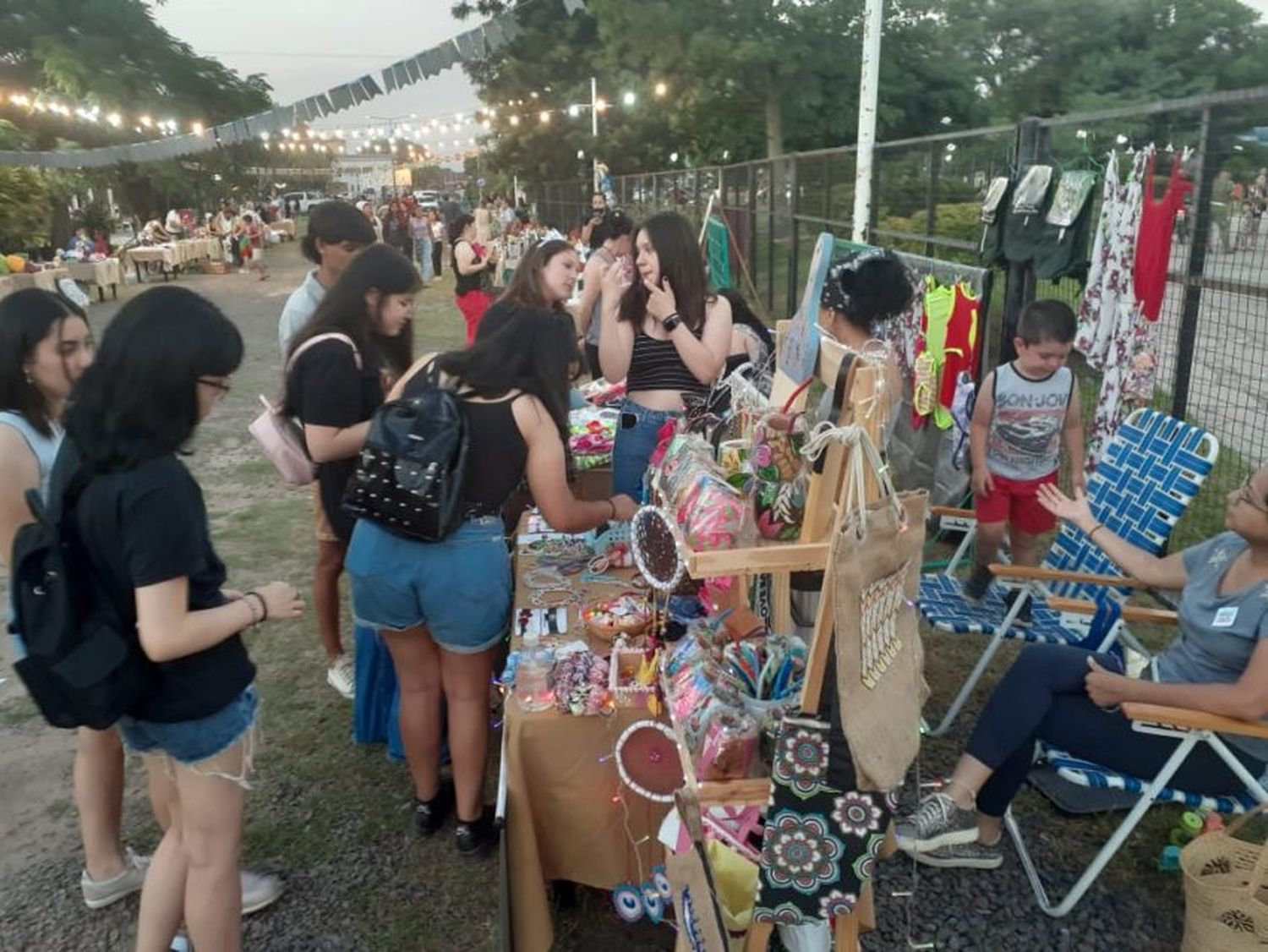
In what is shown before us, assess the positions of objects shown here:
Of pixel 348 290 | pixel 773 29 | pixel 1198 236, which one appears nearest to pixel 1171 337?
pixel 1198 236

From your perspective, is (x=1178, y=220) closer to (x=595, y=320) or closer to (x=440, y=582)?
(x=595, y=320)

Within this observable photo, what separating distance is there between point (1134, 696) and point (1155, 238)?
2.36m

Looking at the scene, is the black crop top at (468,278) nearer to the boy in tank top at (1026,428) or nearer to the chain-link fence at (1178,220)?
the chain-link fence at (1178,220)

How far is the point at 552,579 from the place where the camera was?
117 inches

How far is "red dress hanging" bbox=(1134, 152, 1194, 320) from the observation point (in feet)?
12.2

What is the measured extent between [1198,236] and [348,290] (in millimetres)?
3326

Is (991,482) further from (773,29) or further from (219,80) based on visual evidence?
(219,80)

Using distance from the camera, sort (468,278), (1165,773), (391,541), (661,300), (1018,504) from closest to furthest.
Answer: (1165,773), (391,541), (661,300), (1018,504), (468,278)

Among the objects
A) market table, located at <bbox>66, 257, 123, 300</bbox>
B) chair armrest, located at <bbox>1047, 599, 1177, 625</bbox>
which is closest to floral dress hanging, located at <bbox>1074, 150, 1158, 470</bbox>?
chair armrest, located at <bbox>1047, 599, 1177, 625</bbox>

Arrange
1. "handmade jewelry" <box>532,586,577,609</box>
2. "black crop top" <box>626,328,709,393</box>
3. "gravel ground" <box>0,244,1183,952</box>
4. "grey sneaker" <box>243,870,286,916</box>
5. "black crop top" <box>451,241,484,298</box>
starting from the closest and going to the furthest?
"gravel ground" <box>0,244,1183,952</box> < "grey sneaker" <box>243,870,286,916</box> < "handmade jewelry" <box>532,586,577,609</box> < "black crop top" <box>626,328,709,393</box> < "black crop top" <box>451,241,484,298</box>

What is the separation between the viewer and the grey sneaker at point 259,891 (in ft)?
8.42

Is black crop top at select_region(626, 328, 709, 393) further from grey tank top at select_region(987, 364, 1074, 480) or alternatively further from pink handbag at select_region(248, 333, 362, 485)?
grey tank top at select_region(987, 364, 1074, 480)

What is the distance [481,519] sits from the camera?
2.38 m

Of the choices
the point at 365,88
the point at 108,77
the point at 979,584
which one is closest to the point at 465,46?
the point at 365,88
